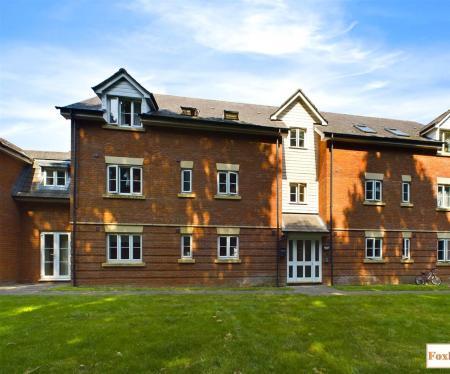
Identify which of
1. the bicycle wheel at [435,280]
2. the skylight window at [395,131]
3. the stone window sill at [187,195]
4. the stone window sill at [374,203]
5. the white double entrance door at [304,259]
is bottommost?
the bicycle wheel at [435,280]

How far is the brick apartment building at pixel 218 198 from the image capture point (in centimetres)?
1459

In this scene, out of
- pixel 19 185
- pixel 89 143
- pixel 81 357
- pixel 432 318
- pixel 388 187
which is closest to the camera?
pixel 81 357

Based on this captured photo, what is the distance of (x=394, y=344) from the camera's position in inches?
264

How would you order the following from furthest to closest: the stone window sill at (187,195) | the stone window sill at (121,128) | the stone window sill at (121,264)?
the stone window sill at (187,195)
the stone window sill at (121,128)
the stone window sill at (121,264)

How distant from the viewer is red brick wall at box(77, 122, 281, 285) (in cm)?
1445

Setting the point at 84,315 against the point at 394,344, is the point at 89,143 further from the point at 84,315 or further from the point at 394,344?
the point at 394,344

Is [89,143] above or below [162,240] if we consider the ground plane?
above

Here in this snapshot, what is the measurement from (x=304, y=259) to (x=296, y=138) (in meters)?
6.69

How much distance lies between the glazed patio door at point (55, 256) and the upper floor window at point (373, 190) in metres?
16.3

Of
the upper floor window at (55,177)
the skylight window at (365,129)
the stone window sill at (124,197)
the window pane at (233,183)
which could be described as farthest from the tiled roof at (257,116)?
the upper floor window at (55,177)

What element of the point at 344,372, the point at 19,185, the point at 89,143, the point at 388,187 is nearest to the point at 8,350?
the point at 344,372

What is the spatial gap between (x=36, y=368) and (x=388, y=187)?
1763 centimetres

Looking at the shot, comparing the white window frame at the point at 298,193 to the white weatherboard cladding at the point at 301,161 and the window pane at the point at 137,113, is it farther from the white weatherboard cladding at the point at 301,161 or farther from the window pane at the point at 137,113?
the window pane at the point at 137,113

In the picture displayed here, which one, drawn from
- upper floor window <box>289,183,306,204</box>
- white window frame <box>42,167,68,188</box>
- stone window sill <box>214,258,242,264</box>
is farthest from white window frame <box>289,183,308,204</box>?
white window frame <box>42,167,68,188</box>
